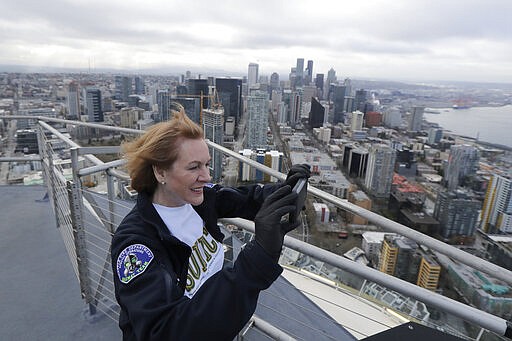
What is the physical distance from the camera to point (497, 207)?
9.23 meters

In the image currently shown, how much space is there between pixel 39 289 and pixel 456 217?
30.1 feet

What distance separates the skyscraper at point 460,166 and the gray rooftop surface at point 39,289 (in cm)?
1291

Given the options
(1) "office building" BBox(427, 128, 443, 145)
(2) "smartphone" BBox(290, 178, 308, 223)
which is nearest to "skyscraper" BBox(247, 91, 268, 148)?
(1) "office building" BBox(427, 128, 443, 145)

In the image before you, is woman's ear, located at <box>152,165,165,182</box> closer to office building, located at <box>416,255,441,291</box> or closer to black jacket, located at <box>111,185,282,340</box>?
black jacket, located at <box>111,185,282,340</box>

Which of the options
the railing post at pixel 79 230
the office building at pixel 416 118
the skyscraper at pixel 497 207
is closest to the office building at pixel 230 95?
the skyscraper at pixel 497 207

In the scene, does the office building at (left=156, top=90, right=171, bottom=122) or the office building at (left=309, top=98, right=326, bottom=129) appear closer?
the office building at (left=156, top=90, right=171, bottom=122)

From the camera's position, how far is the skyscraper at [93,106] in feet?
56.2

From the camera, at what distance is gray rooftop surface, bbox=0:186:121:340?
56.6 inches

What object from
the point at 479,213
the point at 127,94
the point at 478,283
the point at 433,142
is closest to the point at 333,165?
the point at 479,213

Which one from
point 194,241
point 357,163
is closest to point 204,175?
point 194,241

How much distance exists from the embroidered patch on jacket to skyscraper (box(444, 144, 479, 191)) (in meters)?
13.4

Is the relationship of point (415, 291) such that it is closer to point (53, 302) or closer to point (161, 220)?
point (161, 220)

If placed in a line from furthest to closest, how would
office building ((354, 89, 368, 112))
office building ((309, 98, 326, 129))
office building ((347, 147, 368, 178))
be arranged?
office building ((354, 89, 368, 112)), office building ((309, 98, 326, 129)), office building ((347, 147, 368, 178))

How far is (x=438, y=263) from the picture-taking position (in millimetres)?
5613
